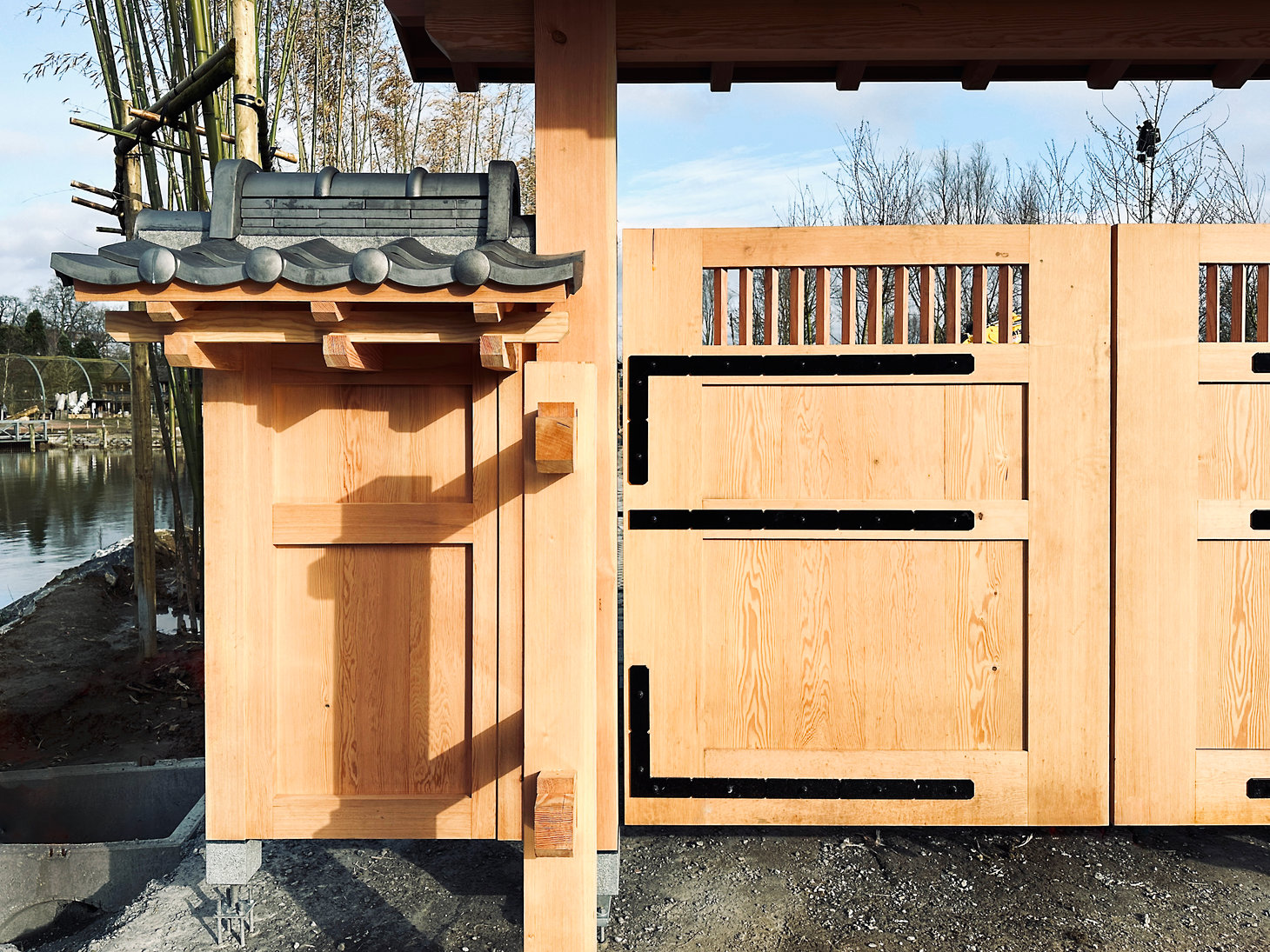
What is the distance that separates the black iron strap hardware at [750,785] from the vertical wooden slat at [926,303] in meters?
1.40

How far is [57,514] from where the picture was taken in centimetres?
1466

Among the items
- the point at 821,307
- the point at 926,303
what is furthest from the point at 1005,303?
the point at 821,307

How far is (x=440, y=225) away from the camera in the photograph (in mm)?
2299

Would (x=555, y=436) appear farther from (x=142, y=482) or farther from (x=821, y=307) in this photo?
(x=142, y=482)

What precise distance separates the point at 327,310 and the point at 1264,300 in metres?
2.90

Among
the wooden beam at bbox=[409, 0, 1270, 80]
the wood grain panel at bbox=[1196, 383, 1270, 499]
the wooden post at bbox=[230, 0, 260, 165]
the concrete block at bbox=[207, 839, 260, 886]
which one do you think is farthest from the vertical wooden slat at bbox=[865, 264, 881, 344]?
the wooden post at bbox=[230, 0, 260, 165]

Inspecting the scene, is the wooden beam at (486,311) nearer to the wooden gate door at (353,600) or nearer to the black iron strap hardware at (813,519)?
the wooden gate door at (353,600)

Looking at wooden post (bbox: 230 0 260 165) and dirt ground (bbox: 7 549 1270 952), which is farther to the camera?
wooden post (bbox: 230 0 260 165)

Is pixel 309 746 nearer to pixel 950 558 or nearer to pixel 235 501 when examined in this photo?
pixel 235 501

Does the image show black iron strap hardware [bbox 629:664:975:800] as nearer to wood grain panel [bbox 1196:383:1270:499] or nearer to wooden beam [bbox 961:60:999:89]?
wood grain panel [bbox 1196:383:1270:499]

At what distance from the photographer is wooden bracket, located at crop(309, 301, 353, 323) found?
1.99 m

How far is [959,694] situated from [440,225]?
2.17m

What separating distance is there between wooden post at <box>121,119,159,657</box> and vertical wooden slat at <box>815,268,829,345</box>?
416 centimetres

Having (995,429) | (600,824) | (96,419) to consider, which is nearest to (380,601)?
(600,824)
